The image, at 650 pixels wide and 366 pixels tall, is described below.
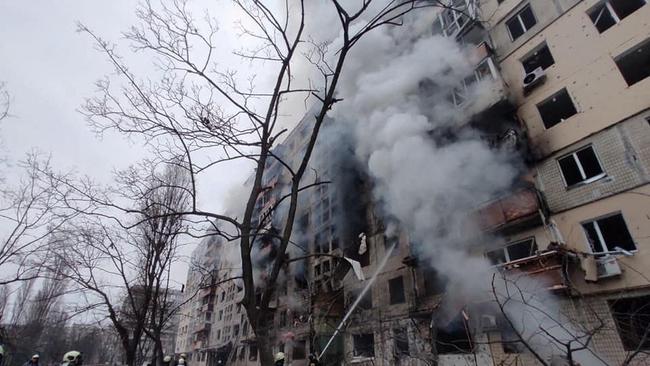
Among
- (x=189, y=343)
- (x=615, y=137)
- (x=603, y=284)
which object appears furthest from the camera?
(x=189, y=343)

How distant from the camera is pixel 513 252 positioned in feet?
39.2

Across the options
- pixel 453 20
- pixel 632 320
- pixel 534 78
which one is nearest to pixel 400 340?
pixel 632 320

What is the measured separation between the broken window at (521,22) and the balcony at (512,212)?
25.5 ft

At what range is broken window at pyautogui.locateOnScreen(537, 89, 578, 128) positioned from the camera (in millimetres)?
12062

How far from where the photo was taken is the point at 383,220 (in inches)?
757

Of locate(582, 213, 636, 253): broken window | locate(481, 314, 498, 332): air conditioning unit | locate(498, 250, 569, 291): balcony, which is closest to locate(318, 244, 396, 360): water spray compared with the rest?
locate(481, 314, 498, 332): air conditioning unit

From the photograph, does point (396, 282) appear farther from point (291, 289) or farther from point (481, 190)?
point (291, 289)

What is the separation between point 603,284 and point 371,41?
16.4 metres

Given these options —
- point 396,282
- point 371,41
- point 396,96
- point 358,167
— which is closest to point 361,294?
point 396,282

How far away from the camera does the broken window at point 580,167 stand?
10586 mm

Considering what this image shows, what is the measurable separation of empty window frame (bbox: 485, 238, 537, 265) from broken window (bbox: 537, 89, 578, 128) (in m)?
4.64

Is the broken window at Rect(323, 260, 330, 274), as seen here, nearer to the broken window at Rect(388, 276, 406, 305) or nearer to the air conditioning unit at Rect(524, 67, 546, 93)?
the broken window at Rect(388, 276, 406, 305)

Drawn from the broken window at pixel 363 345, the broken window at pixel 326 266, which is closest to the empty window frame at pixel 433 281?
the broken window at pixel 363 345

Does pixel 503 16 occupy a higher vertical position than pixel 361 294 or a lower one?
higher
